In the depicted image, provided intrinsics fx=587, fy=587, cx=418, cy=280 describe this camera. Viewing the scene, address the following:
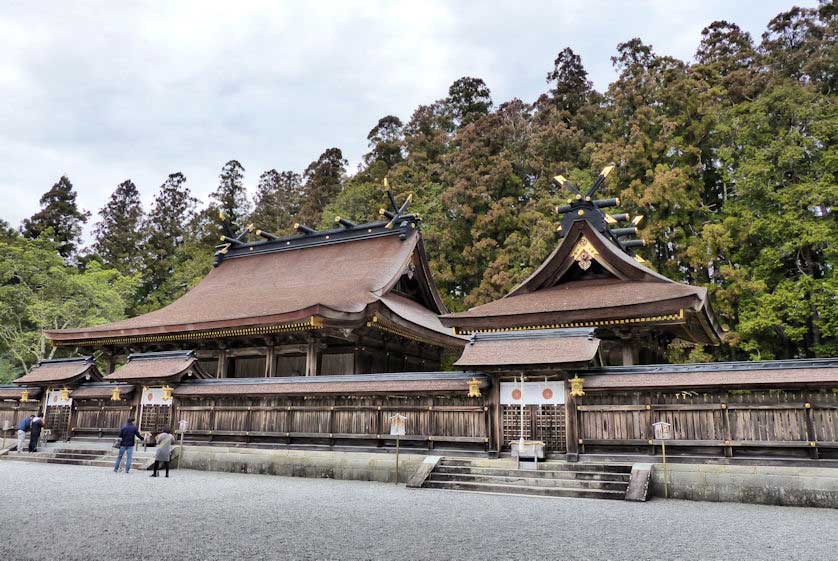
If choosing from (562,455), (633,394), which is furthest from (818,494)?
(562,455)

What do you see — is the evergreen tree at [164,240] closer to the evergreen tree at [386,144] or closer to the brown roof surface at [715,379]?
the evergreen tree at [386,144]

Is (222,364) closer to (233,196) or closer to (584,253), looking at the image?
(584,253)

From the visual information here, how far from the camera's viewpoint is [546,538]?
6.91 meters

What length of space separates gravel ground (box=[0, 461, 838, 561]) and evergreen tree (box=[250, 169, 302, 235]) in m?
38.9

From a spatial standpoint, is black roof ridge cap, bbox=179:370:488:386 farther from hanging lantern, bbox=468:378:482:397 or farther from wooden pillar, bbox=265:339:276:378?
wooden pillar, bbox=265:339:276:378

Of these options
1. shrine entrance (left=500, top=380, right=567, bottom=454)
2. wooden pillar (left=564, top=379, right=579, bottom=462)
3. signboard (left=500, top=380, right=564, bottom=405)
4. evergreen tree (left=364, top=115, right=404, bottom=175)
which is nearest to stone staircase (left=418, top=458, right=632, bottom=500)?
wooden pillar (left=564, top=379, right=579, bottom=462)

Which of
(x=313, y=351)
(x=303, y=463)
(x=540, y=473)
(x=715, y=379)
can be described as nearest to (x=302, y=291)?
(x=313, y=351)

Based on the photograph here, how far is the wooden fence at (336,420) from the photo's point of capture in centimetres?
1360

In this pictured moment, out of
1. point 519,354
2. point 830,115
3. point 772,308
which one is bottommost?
point 519,354

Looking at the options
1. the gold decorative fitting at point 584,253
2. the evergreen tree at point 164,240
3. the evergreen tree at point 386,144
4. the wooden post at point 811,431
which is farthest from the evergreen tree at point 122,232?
the wooden post at point 811,431

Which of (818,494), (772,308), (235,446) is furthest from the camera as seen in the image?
(772,308)

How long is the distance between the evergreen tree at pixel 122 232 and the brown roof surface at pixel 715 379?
44.3m

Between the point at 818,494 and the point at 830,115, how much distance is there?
67.3 feet

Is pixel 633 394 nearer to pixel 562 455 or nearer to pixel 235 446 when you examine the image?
pixel 562 455
